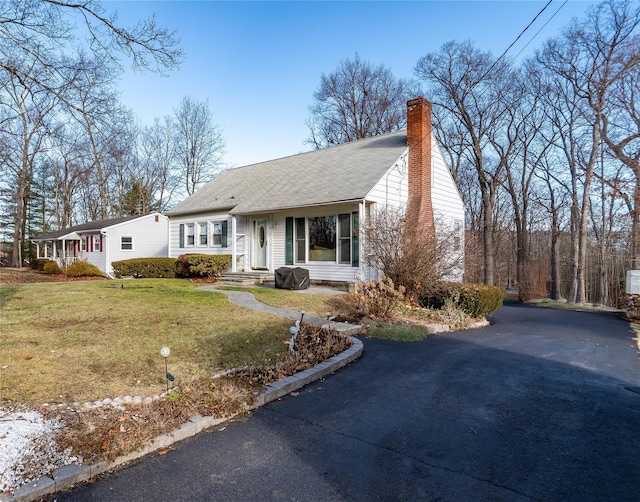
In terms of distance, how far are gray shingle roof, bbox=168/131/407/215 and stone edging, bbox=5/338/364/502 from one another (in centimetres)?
804

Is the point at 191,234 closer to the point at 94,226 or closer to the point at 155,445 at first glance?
the point at 94,226

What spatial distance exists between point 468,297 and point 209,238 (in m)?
12.8

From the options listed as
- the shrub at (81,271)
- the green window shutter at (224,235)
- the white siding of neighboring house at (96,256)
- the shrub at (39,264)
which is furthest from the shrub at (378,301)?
the shrub at (39,264)

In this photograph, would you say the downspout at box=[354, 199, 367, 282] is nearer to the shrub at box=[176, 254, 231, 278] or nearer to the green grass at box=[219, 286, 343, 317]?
the green grass at box=[219, 286, 343, 317]

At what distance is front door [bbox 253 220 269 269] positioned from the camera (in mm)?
16047

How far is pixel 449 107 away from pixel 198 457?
2635cm

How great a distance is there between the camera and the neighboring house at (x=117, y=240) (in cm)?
2352

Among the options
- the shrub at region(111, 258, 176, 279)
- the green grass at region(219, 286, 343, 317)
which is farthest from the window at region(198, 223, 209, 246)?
the green grass at region(219, 286, 343, 317)

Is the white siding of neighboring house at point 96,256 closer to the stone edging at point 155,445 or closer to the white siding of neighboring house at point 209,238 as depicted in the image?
the white siding of neighboring house at point 209,238

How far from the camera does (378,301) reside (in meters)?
8.88

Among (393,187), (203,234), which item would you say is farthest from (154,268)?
(393,187)

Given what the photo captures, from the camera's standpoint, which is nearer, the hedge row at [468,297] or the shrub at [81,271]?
the hedge row at [468,297]

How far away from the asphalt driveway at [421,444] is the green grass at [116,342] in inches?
57.8

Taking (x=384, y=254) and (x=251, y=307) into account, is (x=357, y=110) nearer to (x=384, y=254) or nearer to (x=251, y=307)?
(x=384, y=254)
